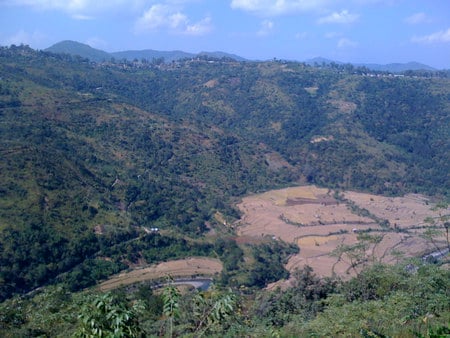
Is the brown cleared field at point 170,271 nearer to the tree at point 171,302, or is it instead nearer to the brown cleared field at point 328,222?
the brown cleared field at point 328,222

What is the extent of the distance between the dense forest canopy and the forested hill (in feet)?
0.52

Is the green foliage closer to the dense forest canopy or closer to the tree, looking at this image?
the tree

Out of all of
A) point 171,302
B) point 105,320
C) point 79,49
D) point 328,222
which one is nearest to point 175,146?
point 328,222

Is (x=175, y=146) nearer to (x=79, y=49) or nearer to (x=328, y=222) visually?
(x=328, y=222)

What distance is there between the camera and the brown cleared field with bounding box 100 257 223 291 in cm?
2756

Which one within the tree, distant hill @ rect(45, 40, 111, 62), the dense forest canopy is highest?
distant hill @ rect(45, 40, 111, 62)

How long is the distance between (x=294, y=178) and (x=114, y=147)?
22049 mm

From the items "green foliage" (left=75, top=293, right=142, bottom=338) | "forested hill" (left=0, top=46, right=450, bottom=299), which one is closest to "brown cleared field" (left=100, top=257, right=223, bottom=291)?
"forested hill" (left=0, top=46, right=450, bottom=299)

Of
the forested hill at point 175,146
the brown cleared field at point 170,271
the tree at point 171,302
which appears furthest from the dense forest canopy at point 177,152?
the tree at point 171,302

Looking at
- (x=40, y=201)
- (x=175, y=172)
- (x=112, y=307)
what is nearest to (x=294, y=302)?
(x=112, y=307)

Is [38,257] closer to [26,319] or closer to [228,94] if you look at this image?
[26,319]

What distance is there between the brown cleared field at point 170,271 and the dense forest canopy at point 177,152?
0.85 m

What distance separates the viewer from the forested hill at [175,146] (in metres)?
30.0

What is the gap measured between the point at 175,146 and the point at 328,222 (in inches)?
831
